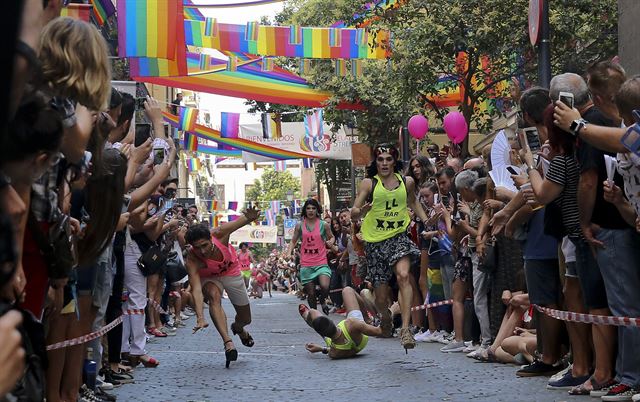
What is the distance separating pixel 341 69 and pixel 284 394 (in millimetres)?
24631

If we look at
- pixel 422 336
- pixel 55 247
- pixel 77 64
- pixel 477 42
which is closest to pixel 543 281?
pixel 422 336

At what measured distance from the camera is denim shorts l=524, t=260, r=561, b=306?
9.00 meters

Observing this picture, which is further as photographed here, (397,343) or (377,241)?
(397,343)

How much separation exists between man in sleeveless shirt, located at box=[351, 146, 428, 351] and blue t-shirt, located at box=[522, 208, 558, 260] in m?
3.35

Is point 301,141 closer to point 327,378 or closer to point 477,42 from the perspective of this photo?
point 477,42

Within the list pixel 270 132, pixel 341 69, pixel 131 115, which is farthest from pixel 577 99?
pixel 270 132

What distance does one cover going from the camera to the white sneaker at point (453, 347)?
12305 mm

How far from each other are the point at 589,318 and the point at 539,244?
4.89 feet

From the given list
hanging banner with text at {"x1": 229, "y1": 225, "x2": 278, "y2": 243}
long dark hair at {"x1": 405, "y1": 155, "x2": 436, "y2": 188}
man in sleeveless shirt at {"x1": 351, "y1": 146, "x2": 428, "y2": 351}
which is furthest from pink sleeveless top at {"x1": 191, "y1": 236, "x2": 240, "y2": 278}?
hanging banner with text at {"x1": 229, "y1": 225, "x2": 278, "y2": 243}

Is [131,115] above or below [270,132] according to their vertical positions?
below

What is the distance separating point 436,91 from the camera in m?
22.8

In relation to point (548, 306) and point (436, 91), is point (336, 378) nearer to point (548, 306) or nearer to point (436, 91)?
point (548, 306)

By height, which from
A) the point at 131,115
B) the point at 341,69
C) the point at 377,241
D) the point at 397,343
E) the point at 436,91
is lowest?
the point at 397,343

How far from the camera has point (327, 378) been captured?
32.0ft
